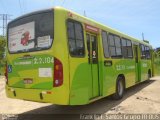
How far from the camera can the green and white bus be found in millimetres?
7098

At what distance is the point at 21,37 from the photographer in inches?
319

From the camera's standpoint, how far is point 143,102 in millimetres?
10469

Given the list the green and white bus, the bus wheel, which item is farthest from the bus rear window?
the bus wheel

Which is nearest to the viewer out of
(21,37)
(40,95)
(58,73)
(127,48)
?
(58,73)

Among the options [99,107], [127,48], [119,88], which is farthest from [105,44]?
[127,48]

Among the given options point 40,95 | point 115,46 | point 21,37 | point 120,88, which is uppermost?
point 21,37

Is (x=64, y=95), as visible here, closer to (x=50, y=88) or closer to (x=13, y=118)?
(x=50, y=88)

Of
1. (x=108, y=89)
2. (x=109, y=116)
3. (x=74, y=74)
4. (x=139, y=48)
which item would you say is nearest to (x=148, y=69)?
(x=139, y=48)

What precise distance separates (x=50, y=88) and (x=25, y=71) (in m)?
1.17

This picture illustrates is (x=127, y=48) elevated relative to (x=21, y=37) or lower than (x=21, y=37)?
lower

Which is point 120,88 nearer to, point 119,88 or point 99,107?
point 119,88

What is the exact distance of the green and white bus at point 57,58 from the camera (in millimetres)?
7098

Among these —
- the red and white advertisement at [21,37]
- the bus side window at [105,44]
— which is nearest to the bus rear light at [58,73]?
the red and white advertisement at [21,37]

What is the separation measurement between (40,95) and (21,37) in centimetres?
192
